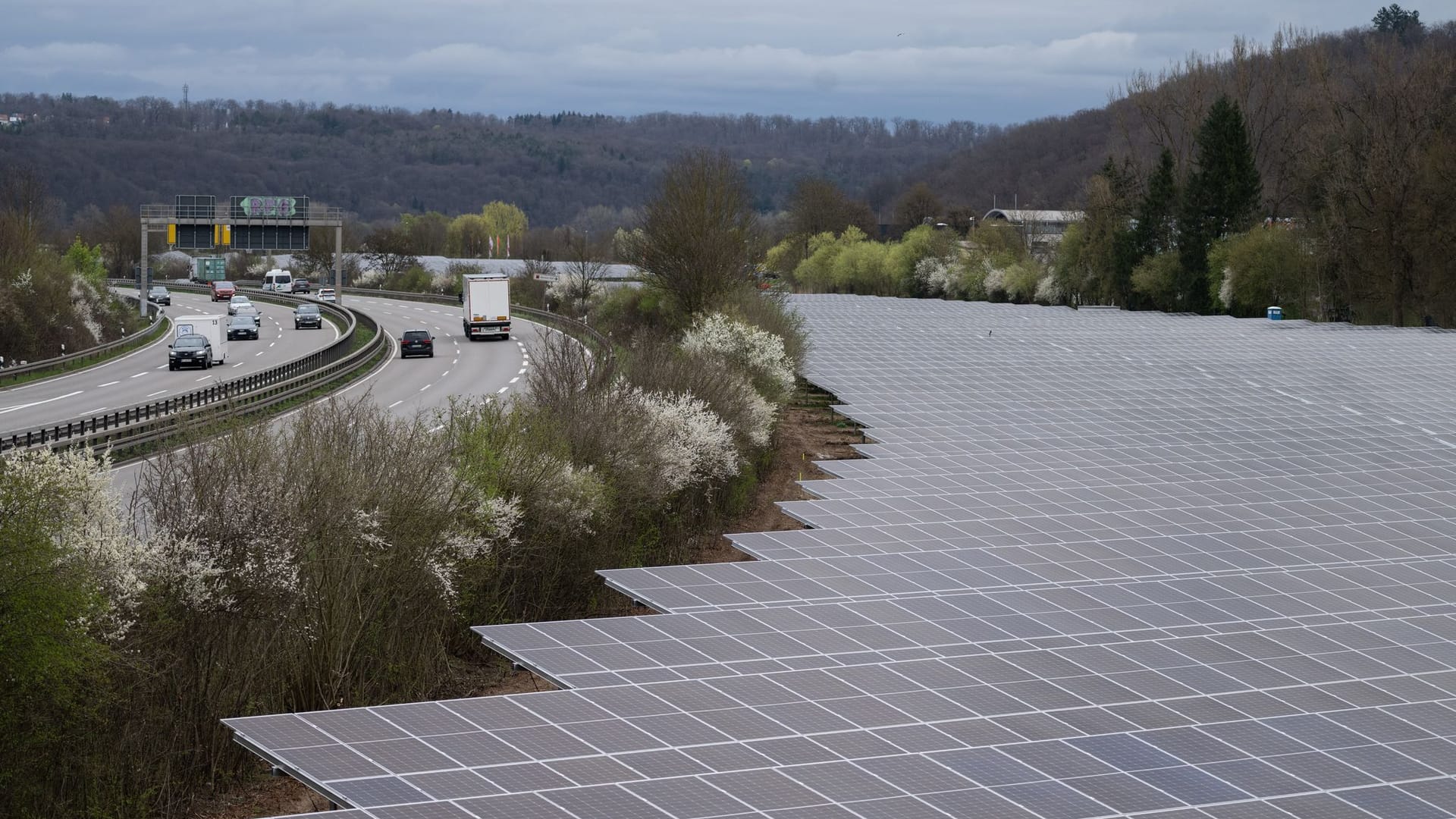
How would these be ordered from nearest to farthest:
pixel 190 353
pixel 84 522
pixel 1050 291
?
pixel 84 522
pixel 190 353
pixel 1050 291

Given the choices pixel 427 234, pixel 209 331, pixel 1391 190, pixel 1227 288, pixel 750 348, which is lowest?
pixel 209 331

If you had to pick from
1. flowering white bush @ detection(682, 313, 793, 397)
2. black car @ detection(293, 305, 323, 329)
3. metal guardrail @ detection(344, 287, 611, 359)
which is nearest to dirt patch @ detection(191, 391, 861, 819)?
flowering white bush @ detection(682, 313, 793, 397)

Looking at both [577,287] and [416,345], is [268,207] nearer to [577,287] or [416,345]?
[577,287]

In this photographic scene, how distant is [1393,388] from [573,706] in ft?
112

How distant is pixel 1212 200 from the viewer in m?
80.4

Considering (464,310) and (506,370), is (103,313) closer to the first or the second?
(464,310)

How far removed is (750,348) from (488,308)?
35010mm

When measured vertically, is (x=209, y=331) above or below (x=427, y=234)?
below

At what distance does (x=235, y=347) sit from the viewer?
245 feet

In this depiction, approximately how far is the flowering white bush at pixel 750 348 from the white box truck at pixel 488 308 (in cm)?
3238

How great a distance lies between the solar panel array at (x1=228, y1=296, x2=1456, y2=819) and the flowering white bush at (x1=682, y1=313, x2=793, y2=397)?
9695mm

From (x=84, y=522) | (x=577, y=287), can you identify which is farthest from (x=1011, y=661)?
(x=577, y=287)

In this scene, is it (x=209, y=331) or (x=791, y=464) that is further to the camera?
(x=209, y=331)

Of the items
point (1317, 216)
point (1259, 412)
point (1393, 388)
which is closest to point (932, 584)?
point (1259, 412)
